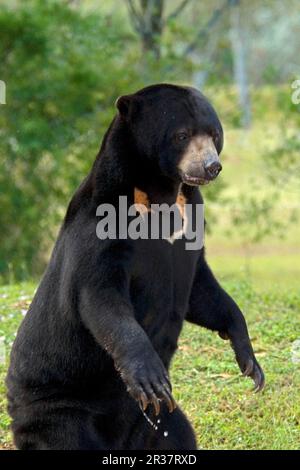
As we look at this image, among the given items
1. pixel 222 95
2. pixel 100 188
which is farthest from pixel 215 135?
pixel 222 95

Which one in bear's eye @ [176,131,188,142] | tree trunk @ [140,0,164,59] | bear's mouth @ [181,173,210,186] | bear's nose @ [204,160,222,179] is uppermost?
tree trunk @ [140,0,164,59]

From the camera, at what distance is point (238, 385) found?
6.12m

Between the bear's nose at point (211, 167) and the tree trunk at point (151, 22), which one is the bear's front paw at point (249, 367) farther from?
the tree trunk at point (151, 22)

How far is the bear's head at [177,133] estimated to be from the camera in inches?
177

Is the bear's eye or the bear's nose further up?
the bear's eye

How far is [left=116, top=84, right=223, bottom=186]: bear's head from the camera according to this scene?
14.8ft

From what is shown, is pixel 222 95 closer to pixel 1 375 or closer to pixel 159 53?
pixel 159 53

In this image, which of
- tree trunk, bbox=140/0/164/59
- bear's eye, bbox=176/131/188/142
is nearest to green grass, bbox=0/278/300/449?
bear's eye, bbox=176/131/188/142

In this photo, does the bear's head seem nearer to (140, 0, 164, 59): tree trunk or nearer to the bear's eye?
the bear's eye

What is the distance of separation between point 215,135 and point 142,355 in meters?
1.05

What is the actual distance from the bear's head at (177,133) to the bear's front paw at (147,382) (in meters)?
0.85

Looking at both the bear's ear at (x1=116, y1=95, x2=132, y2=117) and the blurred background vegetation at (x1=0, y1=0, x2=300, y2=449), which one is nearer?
the bear's ear at (x1=116, y1=95, x2=132, y2=117)

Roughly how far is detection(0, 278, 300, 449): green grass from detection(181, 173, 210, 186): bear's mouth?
157cm

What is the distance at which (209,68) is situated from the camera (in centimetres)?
1555
